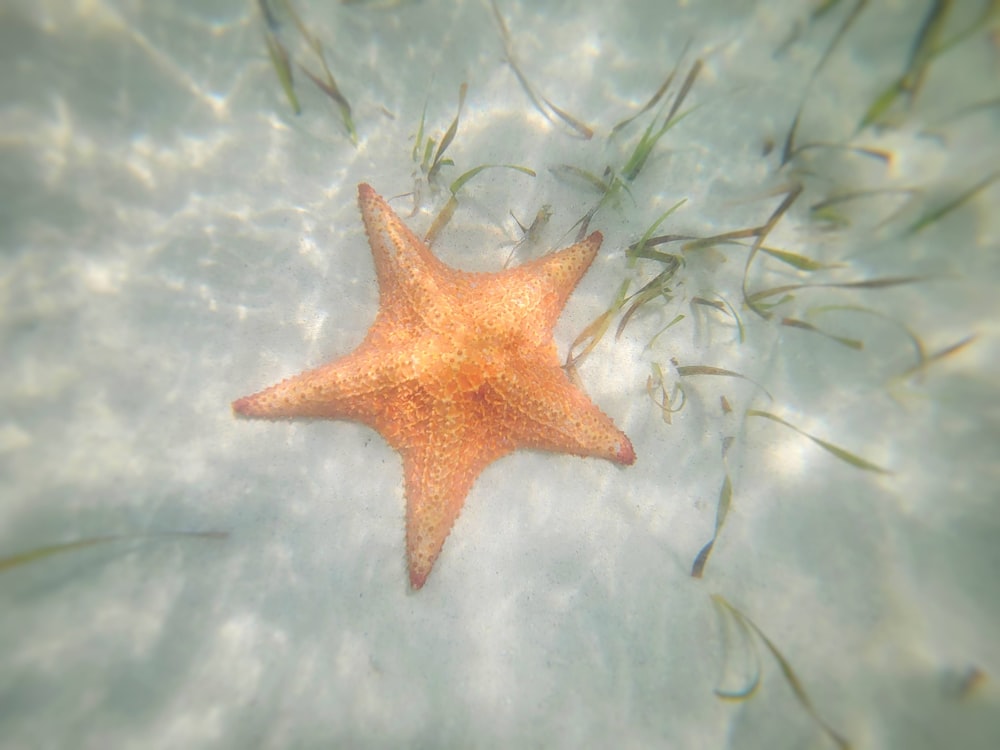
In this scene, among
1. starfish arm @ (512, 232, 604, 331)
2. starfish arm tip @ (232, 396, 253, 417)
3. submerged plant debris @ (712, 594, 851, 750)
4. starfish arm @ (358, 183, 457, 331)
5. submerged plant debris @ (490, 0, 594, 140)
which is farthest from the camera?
submerged plant debris @ (490, 0, 594, 140)

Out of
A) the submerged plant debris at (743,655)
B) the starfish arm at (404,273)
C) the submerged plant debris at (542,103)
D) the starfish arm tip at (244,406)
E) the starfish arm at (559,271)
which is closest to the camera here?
the submerged plant debris at (743,655)

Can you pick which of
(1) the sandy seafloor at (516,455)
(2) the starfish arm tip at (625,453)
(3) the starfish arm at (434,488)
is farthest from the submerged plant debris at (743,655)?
(3) the starfish arm at (434,488)

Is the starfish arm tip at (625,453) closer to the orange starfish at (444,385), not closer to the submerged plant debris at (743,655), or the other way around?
the orange starfish at (444,385)

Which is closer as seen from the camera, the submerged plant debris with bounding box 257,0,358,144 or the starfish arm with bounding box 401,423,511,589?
the starfish arm with bounding box 401,423,511,589

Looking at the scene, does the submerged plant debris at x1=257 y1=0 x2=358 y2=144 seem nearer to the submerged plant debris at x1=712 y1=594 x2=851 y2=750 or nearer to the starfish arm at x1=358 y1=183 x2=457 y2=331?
the starfish arm at x1=358 y1=183 x2=457 y2=331

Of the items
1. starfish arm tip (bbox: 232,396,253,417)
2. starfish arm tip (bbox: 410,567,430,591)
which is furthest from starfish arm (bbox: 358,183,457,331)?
starfish arm tip (bbox: 410,567,430,591)

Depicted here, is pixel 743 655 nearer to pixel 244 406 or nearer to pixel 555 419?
pixel 555 419

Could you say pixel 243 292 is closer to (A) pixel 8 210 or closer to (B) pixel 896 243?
(A) pixel 8 210
